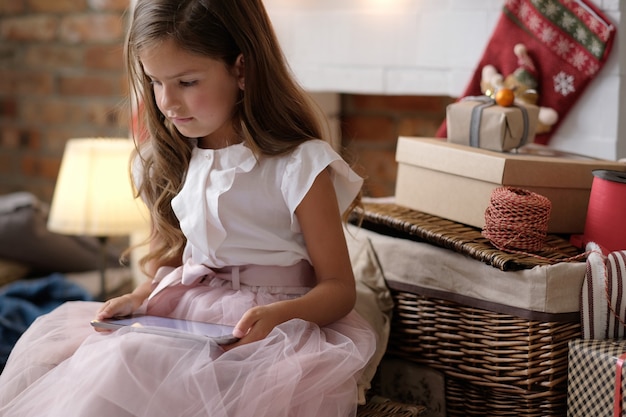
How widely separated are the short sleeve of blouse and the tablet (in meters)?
0.22

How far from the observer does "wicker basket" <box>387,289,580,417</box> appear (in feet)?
4.08

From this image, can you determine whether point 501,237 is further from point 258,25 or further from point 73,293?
point 73,293

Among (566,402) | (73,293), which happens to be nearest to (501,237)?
(566,402)

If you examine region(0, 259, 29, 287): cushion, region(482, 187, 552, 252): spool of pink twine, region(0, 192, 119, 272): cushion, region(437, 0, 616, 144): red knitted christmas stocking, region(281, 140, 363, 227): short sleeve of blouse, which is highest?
region(437, 0, 616, 144): red knitted christmas stocking

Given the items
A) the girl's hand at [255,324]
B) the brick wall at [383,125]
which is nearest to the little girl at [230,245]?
the girl's hand at [255,324]

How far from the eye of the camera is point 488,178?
137 cm

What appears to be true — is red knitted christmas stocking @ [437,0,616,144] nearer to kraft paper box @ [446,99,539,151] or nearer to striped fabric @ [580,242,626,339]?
kraft paper box @ [446,99,539,151]

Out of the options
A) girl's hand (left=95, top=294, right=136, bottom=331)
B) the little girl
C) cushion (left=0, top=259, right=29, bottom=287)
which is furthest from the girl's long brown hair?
cushion (left=0, top=259, right=29, bottom=287)

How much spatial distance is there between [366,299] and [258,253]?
9.2 inches

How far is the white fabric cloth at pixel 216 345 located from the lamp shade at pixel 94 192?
66cm

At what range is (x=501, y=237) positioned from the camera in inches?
50.3

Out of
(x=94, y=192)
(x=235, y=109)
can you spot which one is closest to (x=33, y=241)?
(x=94, y=192)

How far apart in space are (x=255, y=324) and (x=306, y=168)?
257mm

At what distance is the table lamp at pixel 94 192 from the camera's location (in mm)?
2029
